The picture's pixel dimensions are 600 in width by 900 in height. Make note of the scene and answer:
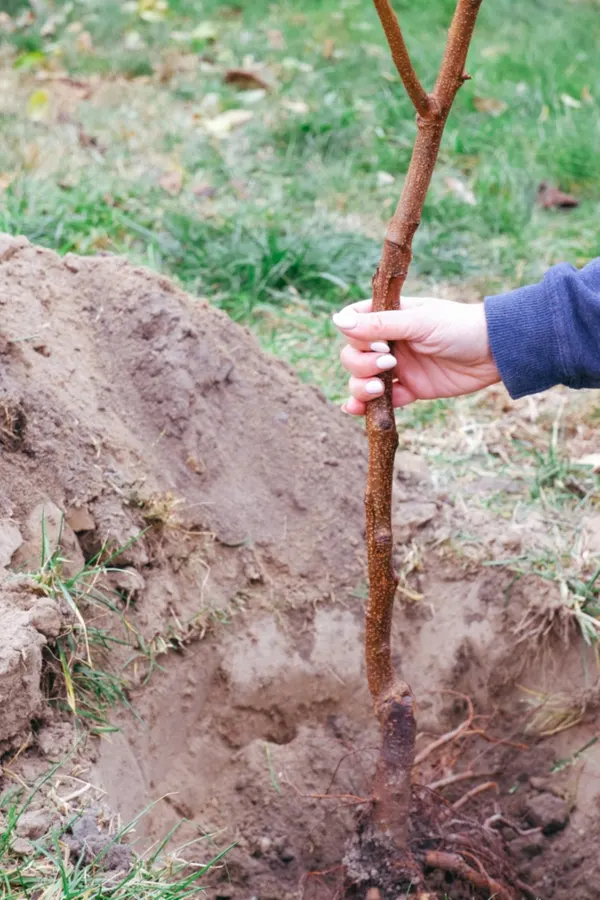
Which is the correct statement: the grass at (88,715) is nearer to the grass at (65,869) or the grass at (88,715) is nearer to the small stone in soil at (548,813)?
the grass at (65,869)

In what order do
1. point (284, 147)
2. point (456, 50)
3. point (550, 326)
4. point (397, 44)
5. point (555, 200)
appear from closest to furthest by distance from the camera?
point (397, 44) → point (456, 50) → point (550, 326) → point (555, 200) → point (284, 147)

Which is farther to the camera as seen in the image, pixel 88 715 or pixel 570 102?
pixel 570 102

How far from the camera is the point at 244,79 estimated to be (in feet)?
17.8

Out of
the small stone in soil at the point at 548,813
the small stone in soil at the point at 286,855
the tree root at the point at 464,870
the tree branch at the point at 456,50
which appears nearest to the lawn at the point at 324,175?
the small stone in soil at the point at 548,813

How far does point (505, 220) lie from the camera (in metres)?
4.30

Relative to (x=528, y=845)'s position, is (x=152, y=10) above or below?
above

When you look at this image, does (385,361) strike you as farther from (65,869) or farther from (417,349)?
(65,869)

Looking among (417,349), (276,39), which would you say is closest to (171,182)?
(276,39)

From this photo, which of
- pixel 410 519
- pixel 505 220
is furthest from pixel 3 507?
pixel 505 220

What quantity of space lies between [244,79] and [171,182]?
A: 1435 millimetres

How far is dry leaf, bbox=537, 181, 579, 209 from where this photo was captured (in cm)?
451

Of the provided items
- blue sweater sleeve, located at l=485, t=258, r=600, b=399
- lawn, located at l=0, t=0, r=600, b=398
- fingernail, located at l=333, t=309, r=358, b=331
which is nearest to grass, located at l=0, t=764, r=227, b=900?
fingernail, located at l=333, t=309, r=358, b=331

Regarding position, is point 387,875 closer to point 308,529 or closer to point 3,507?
point 308,529

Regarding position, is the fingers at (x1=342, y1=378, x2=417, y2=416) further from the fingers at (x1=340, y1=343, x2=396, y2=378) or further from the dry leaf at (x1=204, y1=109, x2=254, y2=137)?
the dry leaf at (x1=204, y1=109, x2=254, y2=137)
